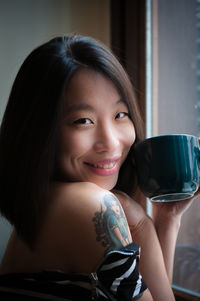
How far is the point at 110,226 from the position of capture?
0.68 m

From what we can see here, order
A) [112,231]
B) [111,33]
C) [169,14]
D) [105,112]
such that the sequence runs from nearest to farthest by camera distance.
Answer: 1. [112,231]
2. [105,112]
3. [169,14]
4. [111,33]

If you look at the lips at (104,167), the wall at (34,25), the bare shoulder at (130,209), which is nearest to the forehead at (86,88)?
the lips at (104,167)

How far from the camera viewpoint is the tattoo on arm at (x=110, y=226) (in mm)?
671

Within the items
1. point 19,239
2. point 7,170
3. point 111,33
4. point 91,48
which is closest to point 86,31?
point 111,33

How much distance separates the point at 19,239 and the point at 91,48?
449 mm

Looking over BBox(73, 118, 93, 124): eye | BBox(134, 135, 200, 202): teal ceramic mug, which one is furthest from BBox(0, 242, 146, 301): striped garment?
BBox(73, 118, 93, 124): eye

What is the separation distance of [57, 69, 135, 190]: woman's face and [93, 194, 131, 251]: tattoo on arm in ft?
0.36

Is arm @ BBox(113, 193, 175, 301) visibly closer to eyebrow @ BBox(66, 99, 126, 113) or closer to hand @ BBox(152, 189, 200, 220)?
hand @ BBox(152, 189, 200, 220)

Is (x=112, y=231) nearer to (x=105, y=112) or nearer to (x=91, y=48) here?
(x=105, y=112)

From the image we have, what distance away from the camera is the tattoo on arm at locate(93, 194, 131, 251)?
67 centimetres

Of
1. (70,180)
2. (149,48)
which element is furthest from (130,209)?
(149,48)

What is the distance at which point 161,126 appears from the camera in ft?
4.59

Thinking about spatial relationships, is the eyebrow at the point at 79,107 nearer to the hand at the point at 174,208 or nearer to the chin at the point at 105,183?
the chin at the point at 105,183

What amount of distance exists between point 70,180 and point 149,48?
0.82 m
